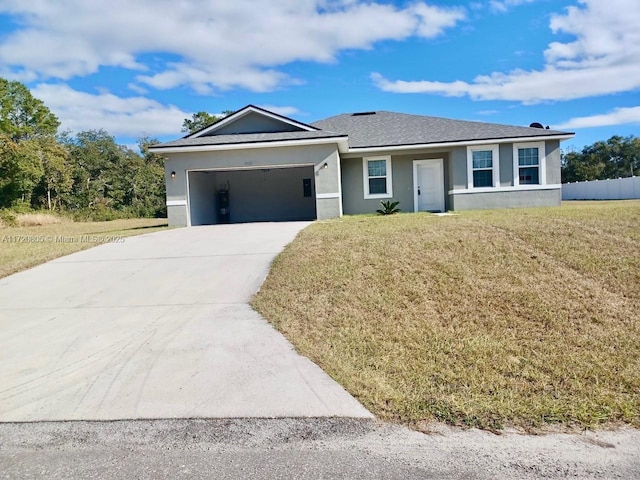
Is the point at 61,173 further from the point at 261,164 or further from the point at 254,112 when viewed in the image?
the point at 261,164

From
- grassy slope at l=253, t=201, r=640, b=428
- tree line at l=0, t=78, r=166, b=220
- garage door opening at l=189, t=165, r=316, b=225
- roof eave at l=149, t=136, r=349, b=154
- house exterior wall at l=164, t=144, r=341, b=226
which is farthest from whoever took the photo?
tree line at l=0, t=78, r=166, b=220

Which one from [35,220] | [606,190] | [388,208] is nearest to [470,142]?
[388,208]

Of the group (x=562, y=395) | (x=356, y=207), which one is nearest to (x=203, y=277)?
(x=562, y=395)

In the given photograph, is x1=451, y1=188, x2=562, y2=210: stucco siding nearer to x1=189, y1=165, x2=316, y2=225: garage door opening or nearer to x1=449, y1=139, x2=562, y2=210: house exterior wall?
x1=449, y1=139, x2=562, y2=210: house exterior wall

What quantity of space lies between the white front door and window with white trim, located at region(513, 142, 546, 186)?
2974 mm

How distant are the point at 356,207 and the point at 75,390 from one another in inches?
597

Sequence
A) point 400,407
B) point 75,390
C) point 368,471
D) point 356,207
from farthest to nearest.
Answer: point 356,207, point 75,390, point 400,407, point 368,471

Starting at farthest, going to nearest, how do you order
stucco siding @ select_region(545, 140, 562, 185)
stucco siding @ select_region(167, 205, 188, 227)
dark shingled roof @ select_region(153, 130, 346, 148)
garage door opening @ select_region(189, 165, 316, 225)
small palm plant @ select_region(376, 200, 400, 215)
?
garage door opening @ select_region(189, 165, 316, 225)
stucco siding @ select_region(545, 140, 562, 185)
small palm plant @ select_region(376, 200, 400, 215)
stucco siding @ select_region(167, 205, 188, 227)
dark shingled roof @ select_region(153, 130, 346, 148)

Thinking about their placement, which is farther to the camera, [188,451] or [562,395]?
[562,395]

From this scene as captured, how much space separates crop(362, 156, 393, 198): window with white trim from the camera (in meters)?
18.5

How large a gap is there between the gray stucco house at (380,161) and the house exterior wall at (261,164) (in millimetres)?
38

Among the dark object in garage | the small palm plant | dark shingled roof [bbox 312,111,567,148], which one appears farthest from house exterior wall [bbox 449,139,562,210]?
the dark object in garage

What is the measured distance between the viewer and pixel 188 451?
3.17 m

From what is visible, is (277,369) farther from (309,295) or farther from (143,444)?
(309,295)
